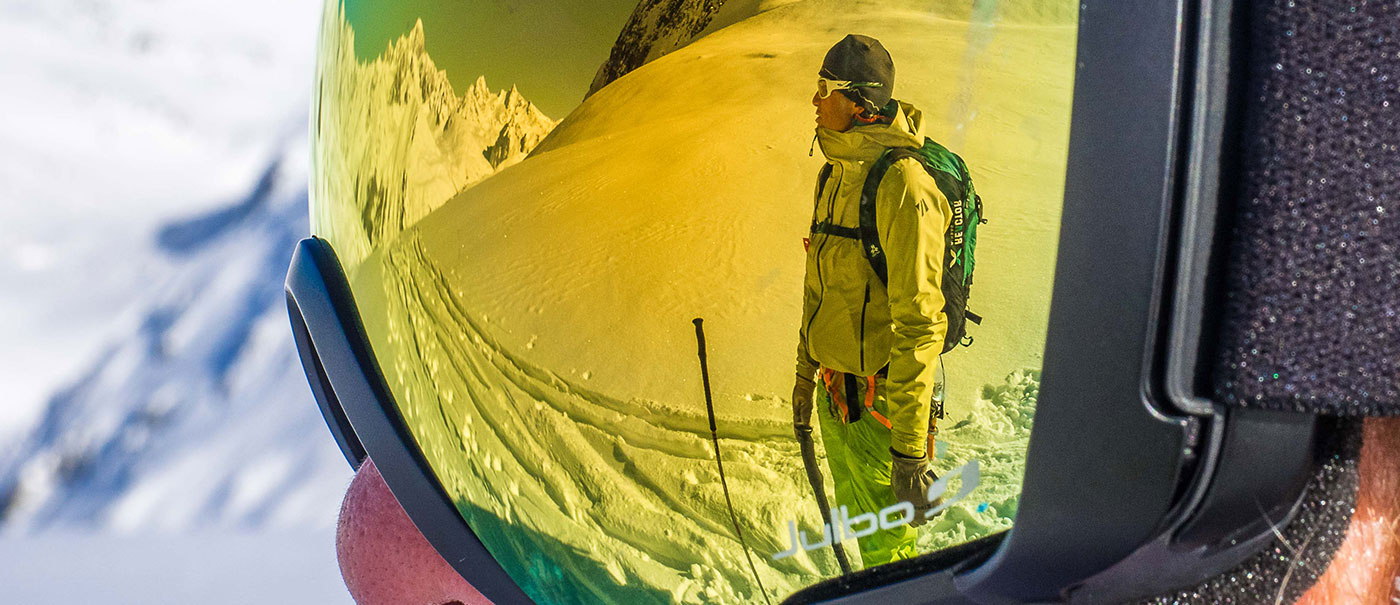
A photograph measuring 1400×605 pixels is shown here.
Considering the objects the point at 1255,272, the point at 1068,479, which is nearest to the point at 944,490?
the point at 1068,479

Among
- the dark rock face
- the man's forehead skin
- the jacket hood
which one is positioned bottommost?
the man's forehead skin

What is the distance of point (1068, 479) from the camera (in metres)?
0.49

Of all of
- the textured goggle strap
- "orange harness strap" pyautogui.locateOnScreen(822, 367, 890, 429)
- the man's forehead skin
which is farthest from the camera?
the man's forehead skin

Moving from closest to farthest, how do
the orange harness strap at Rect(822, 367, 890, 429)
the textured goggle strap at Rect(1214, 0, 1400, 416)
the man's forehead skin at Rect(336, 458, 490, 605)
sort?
the textured goggle strap at Rect(1214, 0, 1400, 416)
the orange harness strap at Rect(822, 367, 890, 429)
the man's forehead skin at Rect(336, 458, 490, 605)

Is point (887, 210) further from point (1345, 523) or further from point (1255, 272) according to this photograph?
point (1345, 523)

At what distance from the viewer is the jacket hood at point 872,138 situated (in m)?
0.49

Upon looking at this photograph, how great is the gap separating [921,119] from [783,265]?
0.10 meters

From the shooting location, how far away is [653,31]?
0.54m

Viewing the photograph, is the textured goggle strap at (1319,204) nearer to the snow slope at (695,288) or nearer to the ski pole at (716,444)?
the snow slope at (695,288)

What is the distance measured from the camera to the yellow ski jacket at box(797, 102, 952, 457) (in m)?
0.49

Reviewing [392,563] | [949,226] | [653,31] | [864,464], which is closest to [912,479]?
[864,464]

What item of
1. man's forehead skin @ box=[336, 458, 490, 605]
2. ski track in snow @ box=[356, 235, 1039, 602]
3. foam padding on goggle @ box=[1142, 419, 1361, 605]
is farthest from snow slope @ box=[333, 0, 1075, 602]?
man's forehead skin @ box=[336, 458, 490, 605]

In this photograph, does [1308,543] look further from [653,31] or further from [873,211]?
[653,31]

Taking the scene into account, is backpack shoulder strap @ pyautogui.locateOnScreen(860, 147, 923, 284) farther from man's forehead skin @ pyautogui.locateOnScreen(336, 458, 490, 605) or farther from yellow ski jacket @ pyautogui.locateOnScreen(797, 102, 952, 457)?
man's forehead skin @ pyautogui.locateOnScreen(336, 458, 490, 605)
